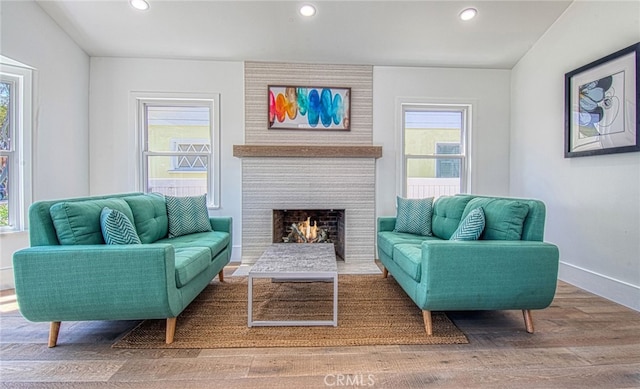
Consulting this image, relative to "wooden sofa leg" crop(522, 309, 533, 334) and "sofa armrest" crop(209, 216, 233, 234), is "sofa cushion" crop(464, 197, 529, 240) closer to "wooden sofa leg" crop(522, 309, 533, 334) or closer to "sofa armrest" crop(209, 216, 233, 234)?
"wooden sofa leg" crop(522, 309, 533, 334)

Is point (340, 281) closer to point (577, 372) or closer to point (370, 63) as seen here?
point (577, 372)

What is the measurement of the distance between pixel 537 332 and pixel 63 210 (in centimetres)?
310

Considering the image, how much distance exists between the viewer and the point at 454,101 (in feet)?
12.5

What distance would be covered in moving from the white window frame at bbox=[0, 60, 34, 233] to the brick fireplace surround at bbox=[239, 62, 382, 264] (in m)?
2.04

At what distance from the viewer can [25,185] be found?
2.83 meters

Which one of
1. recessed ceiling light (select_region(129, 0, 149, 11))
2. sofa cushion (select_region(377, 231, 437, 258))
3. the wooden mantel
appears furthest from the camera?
the wooden mantel

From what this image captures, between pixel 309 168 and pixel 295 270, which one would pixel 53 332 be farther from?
pixel 309 168

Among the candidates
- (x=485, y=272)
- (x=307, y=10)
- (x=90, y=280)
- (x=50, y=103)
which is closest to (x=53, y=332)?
(x=90, y=280)

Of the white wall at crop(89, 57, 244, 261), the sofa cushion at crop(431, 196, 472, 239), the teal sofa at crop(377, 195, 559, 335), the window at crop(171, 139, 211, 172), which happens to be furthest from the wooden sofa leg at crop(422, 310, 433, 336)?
the window at crop(171, 139, 211, 172)

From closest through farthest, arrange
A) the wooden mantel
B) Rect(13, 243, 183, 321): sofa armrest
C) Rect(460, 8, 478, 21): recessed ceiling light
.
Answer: Rect(13, 243, 183, 321): sofa armrest → Rect(460, 8, 478, 21): recessed ceiling light → the wooden mantel

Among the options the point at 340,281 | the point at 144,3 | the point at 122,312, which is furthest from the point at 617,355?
the point at 144,3

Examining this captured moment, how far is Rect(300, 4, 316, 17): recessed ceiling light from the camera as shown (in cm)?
287

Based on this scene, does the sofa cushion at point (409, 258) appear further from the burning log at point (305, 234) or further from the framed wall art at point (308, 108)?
the framed wall art at point (308, 108)

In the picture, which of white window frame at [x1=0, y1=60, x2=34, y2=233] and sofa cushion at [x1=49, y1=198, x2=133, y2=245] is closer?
sofa cushion at [x1=49, y1=198, x2=133, y2=245]
